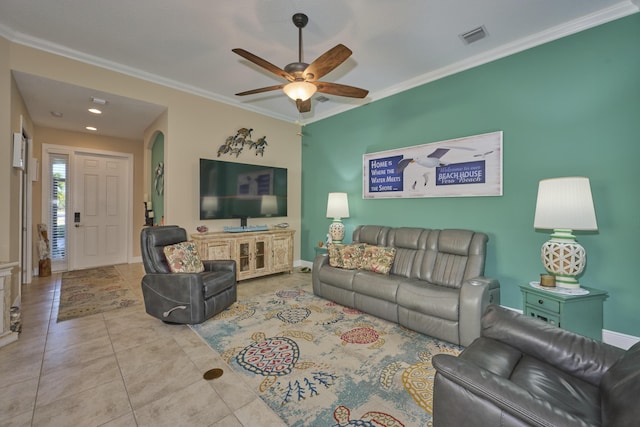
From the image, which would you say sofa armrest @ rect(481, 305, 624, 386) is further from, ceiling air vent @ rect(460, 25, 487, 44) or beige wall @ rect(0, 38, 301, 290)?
beige wall @ rect(0, 38, 301, 290)

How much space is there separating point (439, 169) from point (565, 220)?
1535 millimetres

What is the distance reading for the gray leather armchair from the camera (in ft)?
8.82

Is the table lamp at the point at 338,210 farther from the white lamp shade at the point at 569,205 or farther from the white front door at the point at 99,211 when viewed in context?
the white front door at the point at 99,211

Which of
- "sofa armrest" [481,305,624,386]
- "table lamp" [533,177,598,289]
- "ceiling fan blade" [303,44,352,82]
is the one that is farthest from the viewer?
"table lamp" [533,177,598,289]

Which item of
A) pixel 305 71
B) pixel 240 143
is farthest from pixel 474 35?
pixel 240 143

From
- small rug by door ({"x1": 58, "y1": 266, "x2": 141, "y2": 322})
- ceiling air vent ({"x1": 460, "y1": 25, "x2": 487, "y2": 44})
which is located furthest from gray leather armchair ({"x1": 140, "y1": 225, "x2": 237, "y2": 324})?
ceiling air vent ({"x1": 460, "y1": 25, "x2": 487, "y2": 44})

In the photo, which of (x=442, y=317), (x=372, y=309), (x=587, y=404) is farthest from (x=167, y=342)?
(x=587, y=404)

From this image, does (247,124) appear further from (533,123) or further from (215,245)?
(533,123)

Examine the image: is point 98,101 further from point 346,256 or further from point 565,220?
point 565,220

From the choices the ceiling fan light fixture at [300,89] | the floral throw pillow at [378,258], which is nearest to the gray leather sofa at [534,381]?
the floral throw pillow at [378,258]

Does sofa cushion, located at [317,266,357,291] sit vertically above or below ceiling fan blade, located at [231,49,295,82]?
below

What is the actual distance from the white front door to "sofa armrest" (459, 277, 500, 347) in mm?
6160

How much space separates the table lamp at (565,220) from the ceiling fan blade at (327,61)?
2002 mm

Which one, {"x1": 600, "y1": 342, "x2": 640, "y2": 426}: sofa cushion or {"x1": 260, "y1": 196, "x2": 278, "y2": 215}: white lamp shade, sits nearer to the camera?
{"x1": 600, "y1": 342, "x2": 640, "y2": 426}: sofa cushion
